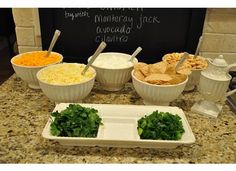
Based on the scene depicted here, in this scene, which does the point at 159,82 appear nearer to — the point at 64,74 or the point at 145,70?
the point at 145,70

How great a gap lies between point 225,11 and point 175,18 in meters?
0.21

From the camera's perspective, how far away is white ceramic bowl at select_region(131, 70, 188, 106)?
2.93 feet

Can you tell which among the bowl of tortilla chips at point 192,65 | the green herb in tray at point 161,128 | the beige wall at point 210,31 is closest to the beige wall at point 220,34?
the beige wall at point 210,31

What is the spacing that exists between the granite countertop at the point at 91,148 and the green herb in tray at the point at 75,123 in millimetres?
47

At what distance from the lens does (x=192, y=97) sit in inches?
42.4

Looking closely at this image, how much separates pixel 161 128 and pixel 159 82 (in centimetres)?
20

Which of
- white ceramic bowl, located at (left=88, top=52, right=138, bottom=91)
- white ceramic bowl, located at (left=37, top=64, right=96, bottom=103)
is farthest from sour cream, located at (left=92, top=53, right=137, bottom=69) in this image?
white ceramic bowl, located at (left=37, top=64, right=96, bottom=103)

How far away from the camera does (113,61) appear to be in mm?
1083

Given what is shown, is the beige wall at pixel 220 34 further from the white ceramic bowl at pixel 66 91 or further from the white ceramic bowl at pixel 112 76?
the white ceramic bowl at pixel 66 91

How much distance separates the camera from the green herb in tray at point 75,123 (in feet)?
2.49

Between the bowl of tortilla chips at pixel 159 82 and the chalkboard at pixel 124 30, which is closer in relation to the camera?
the bowl of tortilla chips at pixel 159 82

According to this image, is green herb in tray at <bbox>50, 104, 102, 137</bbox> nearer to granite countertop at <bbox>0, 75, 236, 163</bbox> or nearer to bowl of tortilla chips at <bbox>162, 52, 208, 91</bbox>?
granite countertop at <bbox>0, 75, 236, 163</bbox>

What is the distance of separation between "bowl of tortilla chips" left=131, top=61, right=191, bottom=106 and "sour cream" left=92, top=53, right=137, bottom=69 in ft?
0.27

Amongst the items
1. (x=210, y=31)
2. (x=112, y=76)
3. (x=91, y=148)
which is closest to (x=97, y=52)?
(x=112, y=76)
